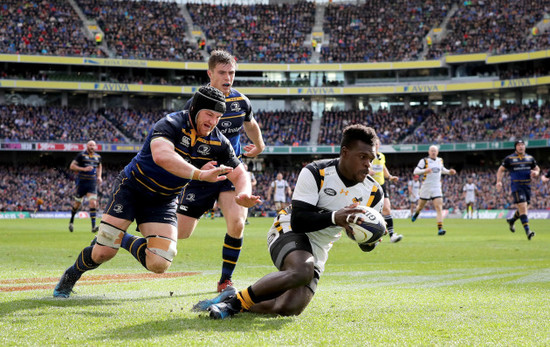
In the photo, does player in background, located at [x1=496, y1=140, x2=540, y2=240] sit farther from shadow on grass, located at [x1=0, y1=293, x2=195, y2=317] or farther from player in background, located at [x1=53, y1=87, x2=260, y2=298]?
shadow on grass, located at [x1=0, y1=293, x2=195, y2=317]

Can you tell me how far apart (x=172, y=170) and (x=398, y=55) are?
58.9 metres

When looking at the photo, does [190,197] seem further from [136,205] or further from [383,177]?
[383,177]

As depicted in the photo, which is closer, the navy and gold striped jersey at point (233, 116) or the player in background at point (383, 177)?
the navy and gold striped jersey at point (233, 116)

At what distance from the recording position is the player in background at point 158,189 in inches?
250

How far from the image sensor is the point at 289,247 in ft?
19.6

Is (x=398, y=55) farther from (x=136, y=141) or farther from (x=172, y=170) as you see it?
(x=172, y=170)

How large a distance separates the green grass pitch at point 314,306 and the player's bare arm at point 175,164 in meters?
1.25

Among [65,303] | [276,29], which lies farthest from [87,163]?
[276,29]

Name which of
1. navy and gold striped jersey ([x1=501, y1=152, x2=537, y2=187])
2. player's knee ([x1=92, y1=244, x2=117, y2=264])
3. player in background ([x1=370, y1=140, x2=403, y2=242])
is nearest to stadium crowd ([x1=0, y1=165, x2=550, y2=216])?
navy and gold striped jersey ([x1=501, y1=152, x2=537, y2=187])

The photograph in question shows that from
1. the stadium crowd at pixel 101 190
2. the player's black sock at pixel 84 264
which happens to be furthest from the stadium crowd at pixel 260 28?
the player's black sock at pixel 84 264

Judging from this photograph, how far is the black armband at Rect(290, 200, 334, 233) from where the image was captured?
5703 millimetres

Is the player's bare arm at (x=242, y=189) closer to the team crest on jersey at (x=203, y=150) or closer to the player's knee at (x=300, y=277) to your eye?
the team crest on jersey at (x=203, y=150)

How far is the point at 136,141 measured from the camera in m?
58.2

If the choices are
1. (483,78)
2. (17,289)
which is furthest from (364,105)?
(17,289)
